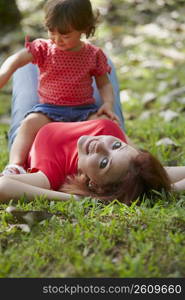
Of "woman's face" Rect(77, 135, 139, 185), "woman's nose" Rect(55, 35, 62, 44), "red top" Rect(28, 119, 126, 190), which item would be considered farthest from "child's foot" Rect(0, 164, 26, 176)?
"woman's nose" Rect(55, 35, 62, 44)

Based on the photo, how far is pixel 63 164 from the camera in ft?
10.9

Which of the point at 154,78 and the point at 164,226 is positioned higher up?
the point at 164,226

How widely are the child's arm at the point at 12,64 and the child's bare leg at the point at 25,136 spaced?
0.94 feet

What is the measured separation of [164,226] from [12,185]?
829mm

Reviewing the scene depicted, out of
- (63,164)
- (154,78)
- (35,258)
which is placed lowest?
(154,78)

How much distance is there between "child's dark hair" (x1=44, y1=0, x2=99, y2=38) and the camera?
3.45m

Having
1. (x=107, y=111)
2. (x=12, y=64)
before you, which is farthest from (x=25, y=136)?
(x=107, y=111)

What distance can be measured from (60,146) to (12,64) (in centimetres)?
65

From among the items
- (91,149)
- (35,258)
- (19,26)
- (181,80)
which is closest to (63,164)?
(91,149)

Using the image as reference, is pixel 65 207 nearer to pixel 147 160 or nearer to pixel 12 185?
pixel 12 185

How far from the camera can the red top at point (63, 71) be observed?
12.3 feet

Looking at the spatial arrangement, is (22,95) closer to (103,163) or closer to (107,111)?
(107,111)

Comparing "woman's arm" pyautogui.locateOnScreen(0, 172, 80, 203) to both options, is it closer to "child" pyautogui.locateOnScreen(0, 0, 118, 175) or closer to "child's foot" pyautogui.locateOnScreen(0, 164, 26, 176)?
"child's foot" pyautogui.locateOnScreen(0, 164, 26, 176)

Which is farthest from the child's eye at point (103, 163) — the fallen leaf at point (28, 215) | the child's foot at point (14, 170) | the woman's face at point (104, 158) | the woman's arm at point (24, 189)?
the child's foot at point (14, 170)
